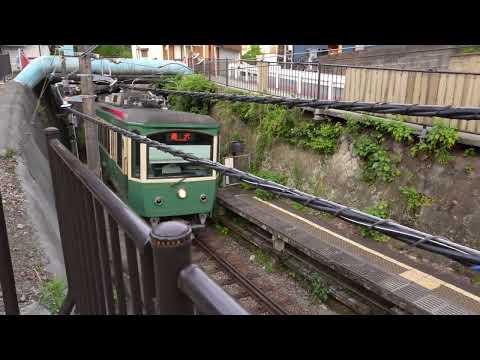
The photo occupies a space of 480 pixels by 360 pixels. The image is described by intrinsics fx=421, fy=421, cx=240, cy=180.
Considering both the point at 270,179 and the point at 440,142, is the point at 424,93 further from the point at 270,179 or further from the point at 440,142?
the point at 270,179

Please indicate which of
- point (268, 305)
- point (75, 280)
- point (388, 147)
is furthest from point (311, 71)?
point (75, 280)

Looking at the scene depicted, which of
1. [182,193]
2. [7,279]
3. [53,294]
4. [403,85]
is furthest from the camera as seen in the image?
[182,193]

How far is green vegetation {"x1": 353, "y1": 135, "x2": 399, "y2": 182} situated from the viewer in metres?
8.66

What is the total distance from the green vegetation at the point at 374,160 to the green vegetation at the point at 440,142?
0.75 meters

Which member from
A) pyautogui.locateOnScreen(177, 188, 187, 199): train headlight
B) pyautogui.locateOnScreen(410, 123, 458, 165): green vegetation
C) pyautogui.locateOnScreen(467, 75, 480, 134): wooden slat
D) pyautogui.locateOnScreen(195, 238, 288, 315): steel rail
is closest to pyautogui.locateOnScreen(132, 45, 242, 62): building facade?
pyautogui.locateOnScreen(177, 188, 187, 199): train headlight

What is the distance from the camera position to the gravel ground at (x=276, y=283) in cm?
725

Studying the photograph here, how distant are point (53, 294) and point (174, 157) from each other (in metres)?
5.22

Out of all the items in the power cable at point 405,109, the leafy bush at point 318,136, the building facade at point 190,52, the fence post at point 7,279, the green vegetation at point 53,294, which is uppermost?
the building facade at point 190,52

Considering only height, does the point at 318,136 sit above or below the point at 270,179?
above

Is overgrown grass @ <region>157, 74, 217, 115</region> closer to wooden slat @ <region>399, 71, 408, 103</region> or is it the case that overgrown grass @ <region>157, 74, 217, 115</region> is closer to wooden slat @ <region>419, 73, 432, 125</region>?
wooden slat @ <region>399, 71, 408, 103</region>

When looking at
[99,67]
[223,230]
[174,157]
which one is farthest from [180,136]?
[99,67]

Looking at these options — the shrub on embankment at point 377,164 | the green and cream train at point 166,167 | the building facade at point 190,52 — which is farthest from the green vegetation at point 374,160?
the building facade at point 190,52

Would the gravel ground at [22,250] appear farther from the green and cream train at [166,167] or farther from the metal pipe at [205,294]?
the metal pipe at [205,294]

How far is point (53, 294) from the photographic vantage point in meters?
4.21
